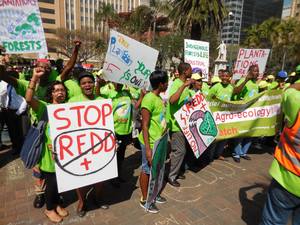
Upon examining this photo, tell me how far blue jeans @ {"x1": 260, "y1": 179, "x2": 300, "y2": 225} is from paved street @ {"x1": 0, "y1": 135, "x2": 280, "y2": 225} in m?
1.09

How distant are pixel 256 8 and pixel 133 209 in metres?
102

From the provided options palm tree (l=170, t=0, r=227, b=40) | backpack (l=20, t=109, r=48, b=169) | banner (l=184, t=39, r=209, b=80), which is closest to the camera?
backpack (l=20, t=109, r=48, b=169)

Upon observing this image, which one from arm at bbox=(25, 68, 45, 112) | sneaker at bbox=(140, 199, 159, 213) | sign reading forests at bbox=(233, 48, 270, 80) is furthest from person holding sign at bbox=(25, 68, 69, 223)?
sign reading forests at bbox=(233, 48, 270, 80)

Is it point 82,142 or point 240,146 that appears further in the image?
point 240,146

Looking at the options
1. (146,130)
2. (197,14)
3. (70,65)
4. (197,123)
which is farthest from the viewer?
(197,14)

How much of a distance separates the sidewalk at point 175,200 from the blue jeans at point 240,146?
46cm

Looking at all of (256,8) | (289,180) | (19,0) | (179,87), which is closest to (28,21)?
(19,0)

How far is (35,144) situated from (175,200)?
2127 mm

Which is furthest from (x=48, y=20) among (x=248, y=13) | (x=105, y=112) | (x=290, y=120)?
(x=290, y=120)

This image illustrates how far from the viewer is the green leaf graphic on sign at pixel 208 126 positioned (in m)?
4.17

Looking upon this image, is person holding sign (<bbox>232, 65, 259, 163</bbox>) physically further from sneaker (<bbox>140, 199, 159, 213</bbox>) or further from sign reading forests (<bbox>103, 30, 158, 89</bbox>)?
sneaker (<bbox>140, 199, 159, 213</bbox>)

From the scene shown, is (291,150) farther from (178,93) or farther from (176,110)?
(176,110)

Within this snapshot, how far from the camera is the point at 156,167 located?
3.08 meters

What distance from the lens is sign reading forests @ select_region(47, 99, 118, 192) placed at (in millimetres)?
2611
